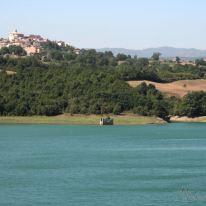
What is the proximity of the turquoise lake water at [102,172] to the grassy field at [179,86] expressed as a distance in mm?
66466

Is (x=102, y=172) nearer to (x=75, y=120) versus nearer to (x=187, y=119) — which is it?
(x=75, y=120)

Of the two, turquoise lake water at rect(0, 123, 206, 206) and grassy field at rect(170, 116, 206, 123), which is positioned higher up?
turquoise lake water at rect(0, 123, 206, 206)

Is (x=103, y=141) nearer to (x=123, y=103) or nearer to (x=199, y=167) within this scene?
→ (x=199, y=167)

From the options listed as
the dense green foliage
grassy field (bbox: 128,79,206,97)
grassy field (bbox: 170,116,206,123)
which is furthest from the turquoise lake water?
grassy field (bbox: 128,79,206,97)

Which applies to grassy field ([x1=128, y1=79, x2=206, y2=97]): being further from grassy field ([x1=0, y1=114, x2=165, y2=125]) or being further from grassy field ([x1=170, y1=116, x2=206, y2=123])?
grassy field ([x1=0, y1=114, x2=165, y2=125])

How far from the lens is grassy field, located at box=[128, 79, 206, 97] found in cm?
16962

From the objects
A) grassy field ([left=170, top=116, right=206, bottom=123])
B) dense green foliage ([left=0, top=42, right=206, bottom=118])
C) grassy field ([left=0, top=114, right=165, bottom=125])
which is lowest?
grassy field ([left=170, top=116, right=206, bottom=123])

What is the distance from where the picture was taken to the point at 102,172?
2371 inches

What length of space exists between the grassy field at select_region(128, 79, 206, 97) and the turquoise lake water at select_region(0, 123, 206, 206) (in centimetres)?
6647

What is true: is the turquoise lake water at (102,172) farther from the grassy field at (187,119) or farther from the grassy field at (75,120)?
the grassy field at (187,119)

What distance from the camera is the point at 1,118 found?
14925cm

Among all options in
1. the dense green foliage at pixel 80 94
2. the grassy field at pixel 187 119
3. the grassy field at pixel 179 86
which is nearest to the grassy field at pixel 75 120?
the dense green foliage at pixel 80 94

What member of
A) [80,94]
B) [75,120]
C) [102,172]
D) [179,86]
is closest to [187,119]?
[179,86]

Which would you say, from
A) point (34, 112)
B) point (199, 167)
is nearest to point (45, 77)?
point (34, 112)
